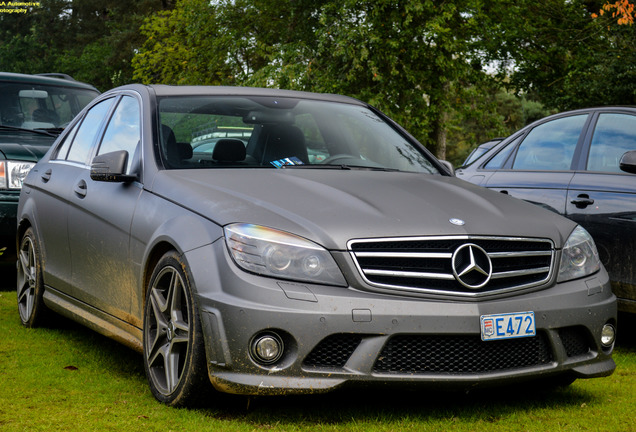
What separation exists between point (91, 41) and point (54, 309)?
49378mm

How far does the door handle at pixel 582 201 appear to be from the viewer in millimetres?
Answer: 6027

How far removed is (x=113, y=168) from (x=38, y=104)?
531 centimetres

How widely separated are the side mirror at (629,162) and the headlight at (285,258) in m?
2.76

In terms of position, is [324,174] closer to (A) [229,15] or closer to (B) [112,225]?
(B) [112,225]

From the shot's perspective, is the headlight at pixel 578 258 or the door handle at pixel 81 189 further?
the door handle at pixel 81 189

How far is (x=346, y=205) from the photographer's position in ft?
13.6

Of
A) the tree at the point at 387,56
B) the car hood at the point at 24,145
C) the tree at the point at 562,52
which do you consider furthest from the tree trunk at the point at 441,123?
the car hood at the point at 24,145

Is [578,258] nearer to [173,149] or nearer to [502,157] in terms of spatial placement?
[173,149]

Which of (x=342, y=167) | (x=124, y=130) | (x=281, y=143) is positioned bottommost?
(x=342, y=167)

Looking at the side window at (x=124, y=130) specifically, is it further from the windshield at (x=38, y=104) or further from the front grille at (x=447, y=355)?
the windshield at (x=38, y=104)

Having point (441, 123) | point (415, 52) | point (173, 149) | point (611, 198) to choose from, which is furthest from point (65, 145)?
point (441, 123)

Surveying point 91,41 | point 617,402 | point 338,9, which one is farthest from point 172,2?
→ point 617,402

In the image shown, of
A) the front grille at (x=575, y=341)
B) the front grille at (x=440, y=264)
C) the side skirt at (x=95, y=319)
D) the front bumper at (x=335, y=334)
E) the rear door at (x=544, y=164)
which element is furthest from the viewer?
the rear door at (x=544, y=164)

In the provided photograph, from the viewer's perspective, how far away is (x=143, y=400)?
14.4ft
